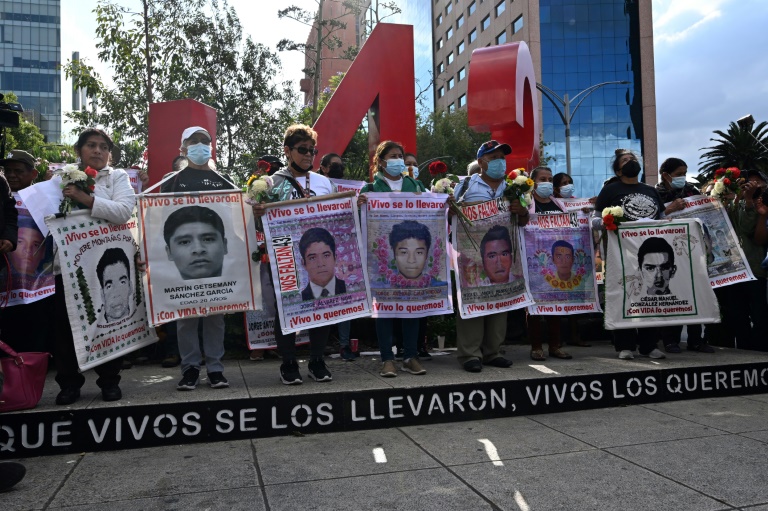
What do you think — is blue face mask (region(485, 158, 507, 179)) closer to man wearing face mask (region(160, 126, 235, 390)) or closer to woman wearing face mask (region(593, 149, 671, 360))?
woman wearing face mask (region(593, 149, 671, 360))

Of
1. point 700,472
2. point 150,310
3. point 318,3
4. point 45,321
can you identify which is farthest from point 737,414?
point 318,3

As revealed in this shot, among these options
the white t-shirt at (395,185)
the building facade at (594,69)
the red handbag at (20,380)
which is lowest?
the red handbag at (20,380)

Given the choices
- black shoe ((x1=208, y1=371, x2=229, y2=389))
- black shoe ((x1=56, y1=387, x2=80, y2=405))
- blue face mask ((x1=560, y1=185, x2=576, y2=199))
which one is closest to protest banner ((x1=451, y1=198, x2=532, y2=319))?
black shoe ((x1=208, y1=371, x2=229, y2=389))

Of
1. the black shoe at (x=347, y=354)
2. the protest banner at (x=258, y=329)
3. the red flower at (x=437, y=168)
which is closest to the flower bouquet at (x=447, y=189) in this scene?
the red flower at (x=437, y=168)

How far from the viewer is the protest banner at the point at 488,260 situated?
589cm

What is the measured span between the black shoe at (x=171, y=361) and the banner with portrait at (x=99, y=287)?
159 centimetres

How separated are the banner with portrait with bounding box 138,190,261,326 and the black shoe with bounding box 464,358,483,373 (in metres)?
1.89

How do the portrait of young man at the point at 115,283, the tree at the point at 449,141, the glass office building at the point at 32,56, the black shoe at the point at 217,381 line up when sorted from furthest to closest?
the glass office building at the point at 32,56, the tree at the point at 449,141, the black shoe at the point at 217,381, the portrait of young man at the point at 115,283

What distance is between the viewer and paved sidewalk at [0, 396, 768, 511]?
3.05 meters

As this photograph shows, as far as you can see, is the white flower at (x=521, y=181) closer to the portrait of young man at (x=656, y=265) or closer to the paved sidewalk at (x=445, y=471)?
the portrait of young man at (x=656, y=265)

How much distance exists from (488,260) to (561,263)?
3.58 ft

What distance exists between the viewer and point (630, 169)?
6.47m

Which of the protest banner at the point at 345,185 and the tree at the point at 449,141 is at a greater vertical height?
the tree at the point at 449,141

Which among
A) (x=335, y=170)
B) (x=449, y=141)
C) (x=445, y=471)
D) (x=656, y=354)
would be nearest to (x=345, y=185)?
(x=335, y=170)
